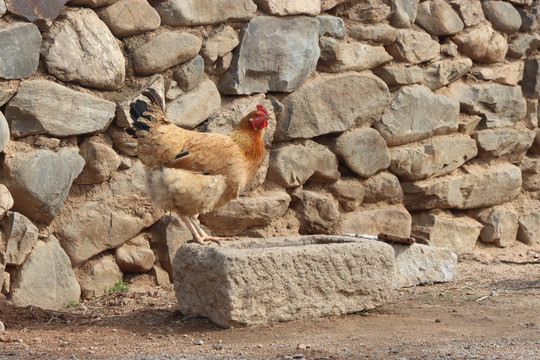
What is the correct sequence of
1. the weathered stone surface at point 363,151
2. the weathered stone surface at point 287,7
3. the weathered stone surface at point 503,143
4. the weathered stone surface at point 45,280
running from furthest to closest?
the weathered stone surface at point 503,143 < the weathered stone surface at point 363,151 < the weathered stone surface at point 287,7 < the weathered stone surface at point 45,280

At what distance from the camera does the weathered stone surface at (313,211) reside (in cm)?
578

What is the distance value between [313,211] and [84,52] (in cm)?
223

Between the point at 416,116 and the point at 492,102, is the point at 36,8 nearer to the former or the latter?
the point at 416,116

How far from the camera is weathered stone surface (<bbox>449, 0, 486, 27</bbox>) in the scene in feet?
21.5

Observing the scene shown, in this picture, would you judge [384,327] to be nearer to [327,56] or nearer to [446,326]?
[446,326]

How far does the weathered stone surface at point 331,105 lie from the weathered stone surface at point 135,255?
1.34 metres

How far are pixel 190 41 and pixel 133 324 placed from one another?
198 centimetres

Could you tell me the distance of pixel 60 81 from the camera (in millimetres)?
4535

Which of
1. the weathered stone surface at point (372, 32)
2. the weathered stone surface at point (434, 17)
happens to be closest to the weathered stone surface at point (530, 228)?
the weathered stone surface at point (434, 17)

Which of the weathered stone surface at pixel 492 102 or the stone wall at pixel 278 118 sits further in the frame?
the weathered stone surface at pixel 492 102

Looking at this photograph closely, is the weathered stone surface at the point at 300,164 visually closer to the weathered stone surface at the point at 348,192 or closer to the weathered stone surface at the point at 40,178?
the weathered stone surface at the point at 348,192

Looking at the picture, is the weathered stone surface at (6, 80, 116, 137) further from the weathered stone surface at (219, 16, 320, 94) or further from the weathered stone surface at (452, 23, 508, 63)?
the weathered stone surface at (452, 23, 508, 63)

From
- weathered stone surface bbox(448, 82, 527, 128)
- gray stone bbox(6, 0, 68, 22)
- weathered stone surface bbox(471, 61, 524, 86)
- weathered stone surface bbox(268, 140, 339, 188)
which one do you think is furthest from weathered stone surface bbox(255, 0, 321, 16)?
weathered stone surface bbox(471, 61, 524, 86)

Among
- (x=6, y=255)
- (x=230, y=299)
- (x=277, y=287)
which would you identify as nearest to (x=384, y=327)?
(x=277, y=287)
